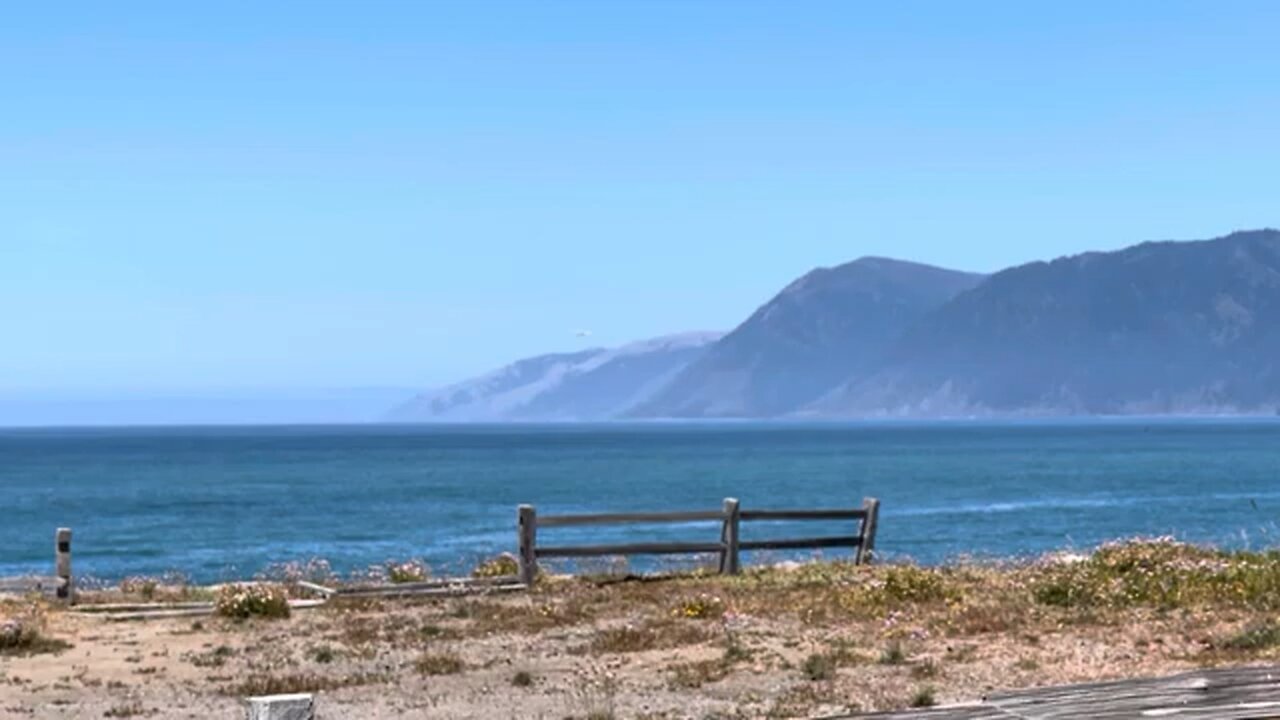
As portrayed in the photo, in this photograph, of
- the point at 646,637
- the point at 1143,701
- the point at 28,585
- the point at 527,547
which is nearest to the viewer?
the point at 1143,701

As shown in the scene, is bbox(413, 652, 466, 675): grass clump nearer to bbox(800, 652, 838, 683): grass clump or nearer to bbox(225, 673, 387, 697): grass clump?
bbox(225, 673, 387, 697): grass clump

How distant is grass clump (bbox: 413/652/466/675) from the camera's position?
759 inches

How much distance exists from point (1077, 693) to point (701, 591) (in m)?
19.0

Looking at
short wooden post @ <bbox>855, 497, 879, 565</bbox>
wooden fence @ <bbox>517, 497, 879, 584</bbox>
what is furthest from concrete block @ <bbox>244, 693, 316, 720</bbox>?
short wooden post @ <bbox>855, 497, 879, 565</bbox>

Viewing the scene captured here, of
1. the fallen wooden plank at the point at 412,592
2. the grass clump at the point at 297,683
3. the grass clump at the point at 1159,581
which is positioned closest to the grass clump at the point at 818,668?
the grass clump at the point at 297,683

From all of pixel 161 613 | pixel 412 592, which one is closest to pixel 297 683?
pixel 161 613

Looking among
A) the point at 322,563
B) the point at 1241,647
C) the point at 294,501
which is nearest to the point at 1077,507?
the point at 294,501

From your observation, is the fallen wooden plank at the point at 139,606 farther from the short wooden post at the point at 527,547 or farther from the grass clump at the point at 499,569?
the grass clump at the point at 499,569

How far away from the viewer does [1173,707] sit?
831cm

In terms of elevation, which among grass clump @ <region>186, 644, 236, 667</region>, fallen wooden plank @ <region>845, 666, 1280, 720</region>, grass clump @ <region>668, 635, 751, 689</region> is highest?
fallen wooden plank @ <region>845, 666, 1280, 720</region>

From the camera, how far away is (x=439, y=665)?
19.5 metres

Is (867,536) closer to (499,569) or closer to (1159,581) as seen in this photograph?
(499,569)

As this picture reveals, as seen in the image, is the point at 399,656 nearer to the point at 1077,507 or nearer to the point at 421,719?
the point at 421,719

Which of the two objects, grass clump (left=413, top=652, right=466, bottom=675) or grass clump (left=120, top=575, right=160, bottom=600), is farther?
grass clump (left=120, top=575, right=160, bottom=600)
